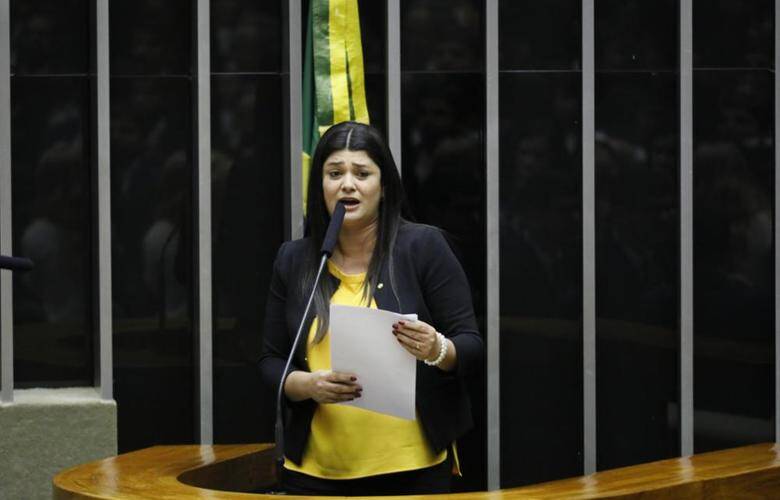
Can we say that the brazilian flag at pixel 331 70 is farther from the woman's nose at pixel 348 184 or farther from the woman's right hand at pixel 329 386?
the woman's right hand at pixel 329 386

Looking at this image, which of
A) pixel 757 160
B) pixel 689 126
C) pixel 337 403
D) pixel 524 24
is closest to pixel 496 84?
pixel 524 24

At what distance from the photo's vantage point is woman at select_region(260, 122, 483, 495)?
2926 mm

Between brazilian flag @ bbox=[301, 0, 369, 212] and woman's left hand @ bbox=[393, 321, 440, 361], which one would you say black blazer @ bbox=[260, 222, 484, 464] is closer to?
woman's left hand @ bbox=[393, 321, 440, 361]

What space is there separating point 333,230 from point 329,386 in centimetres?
36

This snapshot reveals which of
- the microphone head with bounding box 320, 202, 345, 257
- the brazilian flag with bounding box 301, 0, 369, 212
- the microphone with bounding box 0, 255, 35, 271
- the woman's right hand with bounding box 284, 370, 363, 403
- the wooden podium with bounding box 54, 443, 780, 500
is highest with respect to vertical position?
the brazilian flag with bounding box 301, 0, 369, 212

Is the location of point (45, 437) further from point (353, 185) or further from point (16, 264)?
point (16, 264)

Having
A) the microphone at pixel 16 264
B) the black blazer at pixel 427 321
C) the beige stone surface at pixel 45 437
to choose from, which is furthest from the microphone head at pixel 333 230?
the beige stone surface at pixel 45 437

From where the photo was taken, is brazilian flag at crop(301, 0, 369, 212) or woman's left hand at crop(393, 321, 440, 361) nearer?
woman's left hand at crop(393, 321, 440, 361)

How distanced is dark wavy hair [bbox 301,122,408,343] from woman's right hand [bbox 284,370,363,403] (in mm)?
208

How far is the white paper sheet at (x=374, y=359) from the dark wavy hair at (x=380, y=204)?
0.60 feet

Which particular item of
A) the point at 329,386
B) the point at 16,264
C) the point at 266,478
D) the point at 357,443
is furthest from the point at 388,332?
the point at 266,478

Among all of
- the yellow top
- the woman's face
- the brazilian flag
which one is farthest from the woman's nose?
the brazilian flag

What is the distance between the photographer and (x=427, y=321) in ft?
9.87

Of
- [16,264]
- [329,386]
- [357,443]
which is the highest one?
[16,264]
